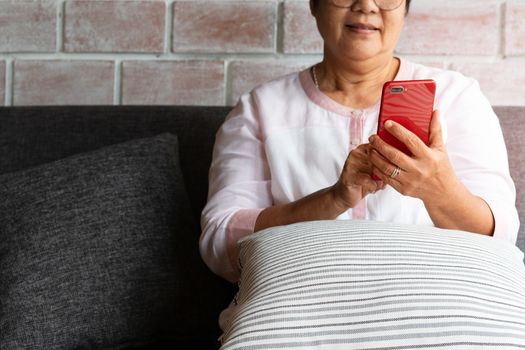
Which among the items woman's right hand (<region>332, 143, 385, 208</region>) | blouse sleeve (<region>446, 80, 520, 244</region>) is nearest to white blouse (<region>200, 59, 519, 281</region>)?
blouse sleeve (<region>446, 80, 520, 244</region>)

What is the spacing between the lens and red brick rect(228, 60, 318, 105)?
74.1 inches

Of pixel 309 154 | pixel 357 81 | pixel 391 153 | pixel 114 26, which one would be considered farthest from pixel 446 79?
pixel 114 26

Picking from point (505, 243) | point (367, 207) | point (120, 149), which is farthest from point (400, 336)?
point (120, 149)

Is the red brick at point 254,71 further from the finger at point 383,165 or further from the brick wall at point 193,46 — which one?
the finger at point 383,165

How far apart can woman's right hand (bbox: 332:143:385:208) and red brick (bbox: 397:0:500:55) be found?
697mm

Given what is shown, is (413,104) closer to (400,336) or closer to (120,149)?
(400,336)

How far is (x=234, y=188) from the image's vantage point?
1456 mm

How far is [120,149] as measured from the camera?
1.54 m

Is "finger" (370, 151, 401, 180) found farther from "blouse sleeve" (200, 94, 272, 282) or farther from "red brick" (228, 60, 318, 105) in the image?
"red brick" (228, 60, 318, 105)

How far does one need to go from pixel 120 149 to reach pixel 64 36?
58 cm

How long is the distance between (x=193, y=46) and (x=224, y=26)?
0.30 ft

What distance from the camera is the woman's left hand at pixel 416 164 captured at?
44.3 inches

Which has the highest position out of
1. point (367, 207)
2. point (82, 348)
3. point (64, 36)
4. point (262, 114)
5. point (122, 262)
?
point (64, 36)

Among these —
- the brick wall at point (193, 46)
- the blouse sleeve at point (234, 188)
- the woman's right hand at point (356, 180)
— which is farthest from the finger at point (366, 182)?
the brick wall at point (193, 46)
